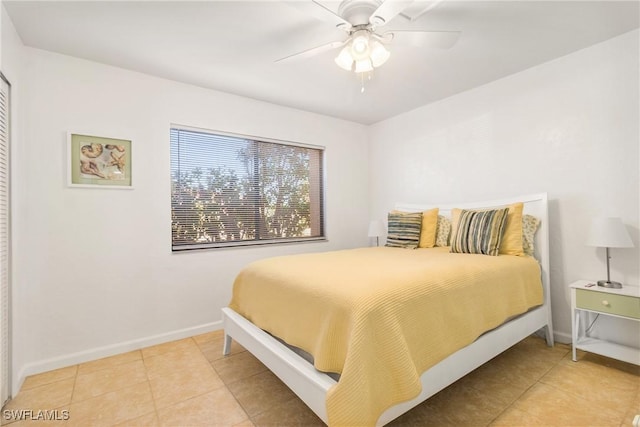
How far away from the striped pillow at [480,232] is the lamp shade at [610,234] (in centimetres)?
58

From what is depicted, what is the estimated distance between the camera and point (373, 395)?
1.24 meters

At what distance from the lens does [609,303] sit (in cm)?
205

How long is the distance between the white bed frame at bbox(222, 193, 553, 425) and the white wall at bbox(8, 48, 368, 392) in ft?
2.56

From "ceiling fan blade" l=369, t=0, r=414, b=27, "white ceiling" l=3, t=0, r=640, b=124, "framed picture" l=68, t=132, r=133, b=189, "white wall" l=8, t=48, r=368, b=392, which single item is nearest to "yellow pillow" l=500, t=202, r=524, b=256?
"white ceiling" l=3, t=0, r=640, b=124

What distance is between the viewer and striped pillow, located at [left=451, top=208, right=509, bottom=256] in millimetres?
2514

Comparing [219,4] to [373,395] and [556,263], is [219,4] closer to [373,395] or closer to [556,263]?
[373,395]

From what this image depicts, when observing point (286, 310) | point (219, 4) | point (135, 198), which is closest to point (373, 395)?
point (286, 310)

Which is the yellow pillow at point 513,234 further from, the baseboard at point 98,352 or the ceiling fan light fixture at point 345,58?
the baseboard at point 98,352

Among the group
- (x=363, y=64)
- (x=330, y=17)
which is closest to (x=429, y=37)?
(x=363, y=64)

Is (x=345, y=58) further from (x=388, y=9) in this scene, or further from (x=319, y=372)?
(x=319, y=372)

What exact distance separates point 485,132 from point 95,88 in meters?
3.55

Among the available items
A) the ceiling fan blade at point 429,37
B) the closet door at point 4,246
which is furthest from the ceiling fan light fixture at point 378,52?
the closet door at point 4,246

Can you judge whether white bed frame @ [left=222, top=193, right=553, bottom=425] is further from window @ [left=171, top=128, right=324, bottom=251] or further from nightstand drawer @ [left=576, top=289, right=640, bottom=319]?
window @ [left=171, top=128, right=324, bottom=251]

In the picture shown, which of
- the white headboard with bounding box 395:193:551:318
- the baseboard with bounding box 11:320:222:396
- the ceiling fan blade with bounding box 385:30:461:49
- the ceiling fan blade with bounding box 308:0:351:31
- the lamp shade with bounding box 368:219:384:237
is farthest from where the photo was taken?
the lamp shade with bounding box 368:219:384:237
